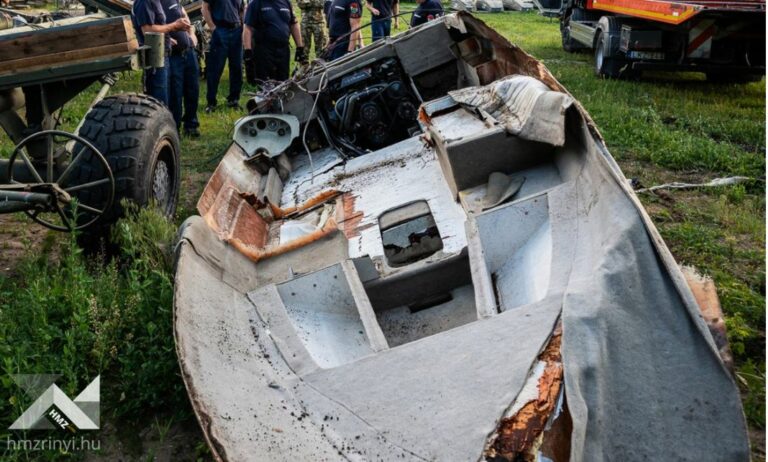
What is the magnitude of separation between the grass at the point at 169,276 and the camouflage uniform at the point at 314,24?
275 centimetres

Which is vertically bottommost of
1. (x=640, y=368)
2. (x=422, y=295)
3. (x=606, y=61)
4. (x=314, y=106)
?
(x=606, y=61)

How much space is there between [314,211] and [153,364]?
6.41ft

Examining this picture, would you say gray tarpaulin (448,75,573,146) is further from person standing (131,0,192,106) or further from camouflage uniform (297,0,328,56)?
camouflage uniform (297,0,328,56)

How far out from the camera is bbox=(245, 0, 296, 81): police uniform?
9602mm

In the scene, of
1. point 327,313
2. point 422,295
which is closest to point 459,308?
point 422,295

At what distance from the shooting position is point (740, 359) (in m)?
3.76

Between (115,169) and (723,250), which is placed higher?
(115,169)

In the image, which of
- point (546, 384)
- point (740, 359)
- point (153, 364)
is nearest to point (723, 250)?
point (740, 359)

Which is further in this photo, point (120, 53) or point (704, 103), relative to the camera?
point (704, 103)

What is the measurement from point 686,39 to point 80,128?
8083 millimetres

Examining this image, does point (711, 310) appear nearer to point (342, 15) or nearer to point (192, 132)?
point (192, 132)

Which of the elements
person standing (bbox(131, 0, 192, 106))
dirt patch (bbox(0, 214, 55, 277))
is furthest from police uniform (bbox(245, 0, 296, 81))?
dirt patch (bbox(0, 214, 55, 277))

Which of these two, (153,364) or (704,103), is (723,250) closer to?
(153,364)

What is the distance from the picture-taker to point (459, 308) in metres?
3.58
